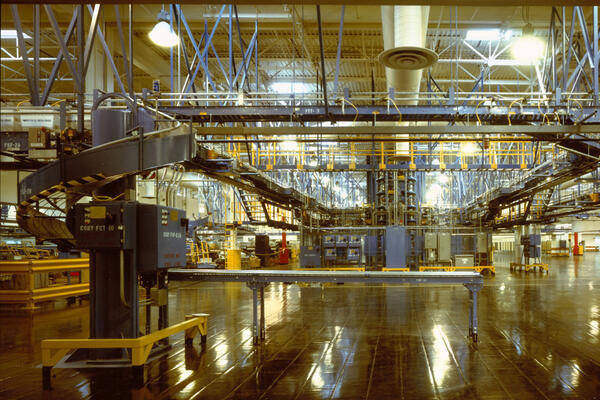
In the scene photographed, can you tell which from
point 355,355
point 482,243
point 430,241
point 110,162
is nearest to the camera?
point 110,162

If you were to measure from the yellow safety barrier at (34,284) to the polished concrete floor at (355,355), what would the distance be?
0.86 metres


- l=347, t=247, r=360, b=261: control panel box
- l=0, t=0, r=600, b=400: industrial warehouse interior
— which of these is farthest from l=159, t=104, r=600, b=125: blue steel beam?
l=347, t=247, r=360, b=261: control panel box

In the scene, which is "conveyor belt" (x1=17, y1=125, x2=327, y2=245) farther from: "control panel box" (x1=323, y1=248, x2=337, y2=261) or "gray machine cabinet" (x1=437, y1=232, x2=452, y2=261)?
"control panel box" (x1=323, y1=248, x2=337, y2=261)

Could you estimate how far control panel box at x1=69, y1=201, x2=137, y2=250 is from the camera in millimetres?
6297

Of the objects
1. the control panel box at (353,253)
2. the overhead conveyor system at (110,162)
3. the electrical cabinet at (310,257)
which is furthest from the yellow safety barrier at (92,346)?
the control panel box at (353,253)

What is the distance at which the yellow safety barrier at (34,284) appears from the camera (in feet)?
41.5

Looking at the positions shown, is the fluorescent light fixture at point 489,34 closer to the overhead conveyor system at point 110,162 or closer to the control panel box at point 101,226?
the overhead conveyor system at point 110,162

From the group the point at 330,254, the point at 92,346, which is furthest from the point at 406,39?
the point at 330,254

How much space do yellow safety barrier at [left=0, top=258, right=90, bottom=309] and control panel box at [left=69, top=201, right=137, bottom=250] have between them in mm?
Result: 7894

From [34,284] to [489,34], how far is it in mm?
18703

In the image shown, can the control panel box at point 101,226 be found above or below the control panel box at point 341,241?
above

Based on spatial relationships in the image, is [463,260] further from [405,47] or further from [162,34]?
[162,34]

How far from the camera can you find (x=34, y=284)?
13211 millimetres

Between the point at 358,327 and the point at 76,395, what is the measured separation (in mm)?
5636
